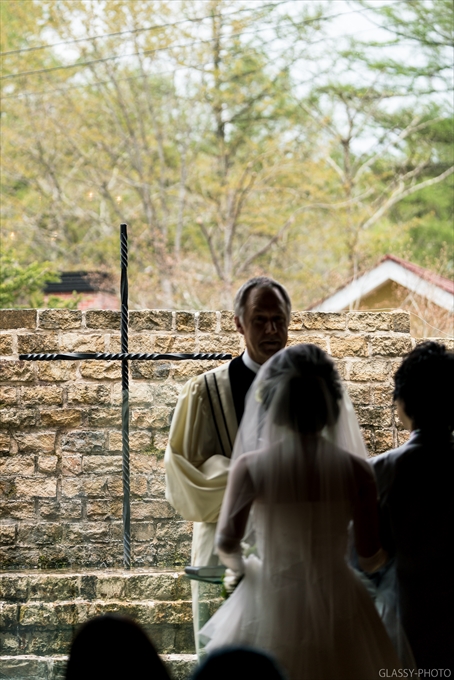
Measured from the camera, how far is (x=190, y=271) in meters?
15.3

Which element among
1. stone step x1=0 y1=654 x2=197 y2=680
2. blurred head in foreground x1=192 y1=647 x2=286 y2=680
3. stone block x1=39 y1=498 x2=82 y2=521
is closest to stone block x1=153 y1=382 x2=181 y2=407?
stone block x1=39 y1=498 x2=82 y2=521

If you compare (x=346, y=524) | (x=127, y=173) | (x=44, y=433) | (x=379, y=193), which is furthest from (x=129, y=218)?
(x=346, y=524)

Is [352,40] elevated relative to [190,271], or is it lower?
elevated

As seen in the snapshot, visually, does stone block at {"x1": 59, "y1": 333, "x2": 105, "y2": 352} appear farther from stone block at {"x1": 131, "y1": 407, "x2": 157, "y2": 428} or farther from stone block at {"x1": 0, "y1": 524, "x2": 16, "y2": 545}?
stone block at {"x1": 0, "y1": 524, "x2": 16, "y2": 545}

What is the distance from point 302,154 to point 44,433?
1264 centimetres

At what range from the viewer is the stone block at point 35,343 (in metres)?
5.32

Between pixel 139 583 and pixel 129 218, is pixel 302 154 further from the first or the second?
pixel 139 583

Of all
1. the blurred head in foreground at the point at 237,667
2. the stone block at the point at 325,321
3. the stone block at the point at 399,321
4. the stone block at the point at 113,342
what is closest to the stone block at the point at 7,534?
the stone block at the point at 113,342

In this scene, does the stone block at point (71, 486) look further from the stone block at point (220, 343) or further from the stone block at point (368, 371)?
the stone block at point (368, 371)

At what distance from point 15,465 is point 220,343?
1.43 m

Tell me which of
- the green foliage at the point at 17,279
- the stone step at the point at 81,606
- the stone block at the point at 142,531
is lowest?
the stone step at the point at 81,606

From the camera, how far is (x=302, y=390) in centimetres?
212

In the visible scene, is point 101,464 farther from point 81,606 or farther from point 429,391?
point 429,391

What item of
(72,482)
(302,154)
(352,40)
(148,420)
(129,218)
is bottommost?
(72,482)
